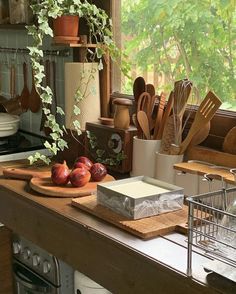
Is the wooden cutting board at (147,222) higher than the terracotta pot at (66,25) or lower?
lower

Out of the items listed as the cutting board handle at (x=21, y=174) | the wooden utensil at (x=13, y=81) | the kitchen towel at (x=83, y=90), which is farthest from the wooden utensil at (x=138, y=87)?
the wooden utensil at (x=13, y=81)

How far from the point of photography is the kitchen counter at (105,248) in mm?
1271

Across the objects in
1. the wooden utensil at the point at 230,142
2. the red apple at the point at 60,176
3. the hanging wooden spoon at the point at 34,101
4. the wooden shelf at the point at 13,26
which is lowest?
the red apple at the point at 60,176

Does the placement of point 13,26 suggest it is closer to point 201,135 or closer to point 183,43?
point 183,43

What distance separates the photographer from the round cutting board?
1838mm

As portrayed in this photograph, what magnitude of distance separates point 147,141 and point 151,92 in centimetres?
22

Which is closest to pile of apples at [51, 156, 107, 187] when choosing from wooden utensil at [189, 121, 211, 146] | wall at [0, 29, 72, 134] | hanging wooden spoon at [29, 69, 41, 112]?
wooden utensil at [189, 121, 211, 146]

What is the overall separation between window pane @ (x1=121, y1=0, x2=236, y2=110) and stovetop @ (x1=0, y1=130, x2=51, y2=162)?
59 cm

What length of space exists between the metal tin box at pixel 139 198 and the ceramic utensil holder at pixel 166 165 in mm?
187

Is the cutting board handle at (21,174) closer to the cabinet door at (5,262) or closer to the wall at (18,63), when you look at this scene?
the cabinet door at (5,262)

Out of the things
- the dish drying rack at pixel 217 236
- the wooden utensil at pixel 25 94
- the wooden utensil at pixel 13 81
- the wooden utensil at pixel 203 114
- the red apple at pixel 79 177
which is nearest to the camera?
the dish drying rack at pixel 217 236

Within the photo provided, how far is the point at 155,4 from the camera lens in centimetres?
212

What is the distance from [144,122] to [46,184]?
440 mm

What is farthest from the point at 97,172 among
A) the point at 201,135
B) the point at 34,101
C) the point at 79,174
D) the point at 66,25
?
the point at 34,101
